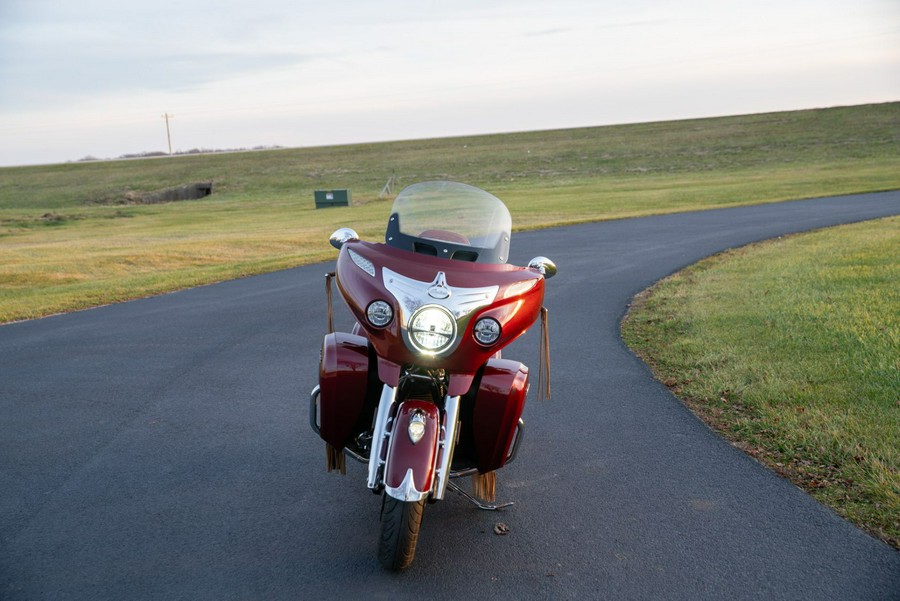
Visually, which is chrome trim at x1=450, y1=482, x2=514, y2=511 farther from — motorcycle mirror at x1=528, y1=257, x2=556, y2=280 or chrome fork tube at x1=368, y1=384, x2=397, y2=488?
motorcycle mirror at x1=528, y1=257, x2=556, y2=280

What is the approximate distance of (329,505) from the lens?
4598 millimetres

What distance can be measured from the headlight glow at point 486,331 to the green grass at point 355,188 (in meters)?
10.4

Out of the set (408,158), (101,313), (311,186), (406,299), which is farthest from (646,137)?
(406,299)

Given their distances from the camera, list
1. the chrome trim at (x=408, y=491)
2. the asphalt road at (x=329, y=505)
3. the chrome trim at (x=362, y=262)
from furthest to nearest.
Result: 1. the chrome trim at (x=362, y=262)
2. the asphalt road at (x=329, y=505)
3. the chrome trim at (x=408, y=491)

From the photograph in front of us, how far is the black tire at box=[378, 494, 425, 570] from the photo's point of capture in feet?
12.1

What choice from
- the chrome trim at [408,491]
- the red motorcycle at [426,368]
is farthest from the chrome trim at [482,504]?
the chrome trim at [408,491]

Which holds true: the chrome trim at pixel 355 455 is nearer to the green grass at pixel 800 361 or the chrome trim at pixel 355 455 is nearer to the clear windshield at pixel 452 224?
the clear windshield at pixel 452 224

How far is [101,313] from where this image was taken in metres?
11.5

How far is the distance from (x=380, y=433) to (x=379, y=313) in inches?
21.9

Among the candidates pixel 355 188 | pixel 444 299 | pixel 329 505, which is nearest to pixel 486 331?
pixel 444 299

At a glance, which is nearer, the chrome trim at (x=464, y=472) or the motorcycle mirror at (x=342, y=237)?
→ the chrome trim at (x=464, y=472)

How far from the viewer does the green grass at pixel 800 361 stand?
194 inches

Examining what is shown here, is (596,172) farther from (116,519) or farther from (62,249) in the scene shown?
(116,519)

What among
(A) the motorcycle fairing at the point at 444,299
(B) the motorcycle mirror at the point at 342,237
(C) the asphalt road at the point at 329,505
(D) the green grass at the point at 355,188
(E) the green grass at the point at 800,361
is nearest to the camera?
(C) the asphalt road at the point at 329,505
